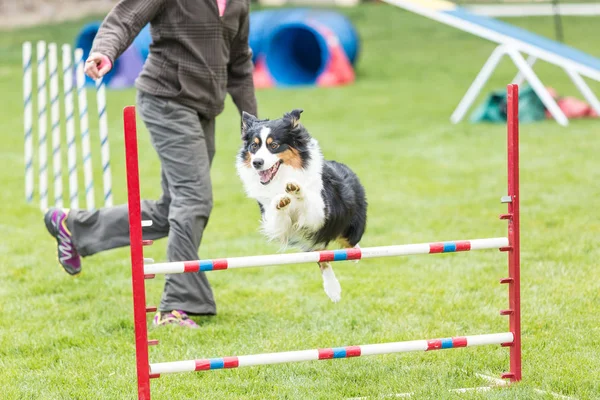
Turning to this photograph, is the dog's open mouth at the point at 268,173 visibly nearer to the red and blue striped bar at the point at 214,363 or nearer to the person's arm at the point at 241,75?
the red and blue striped bar at the point at 214,363

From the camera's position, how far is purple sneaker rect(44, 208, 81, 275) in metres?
5.32

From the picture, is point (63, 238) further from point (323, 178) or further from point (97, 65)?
point (323, 178)

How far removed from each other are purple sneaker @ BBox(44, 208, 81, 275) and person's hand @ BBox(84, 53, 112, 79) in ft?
5.38

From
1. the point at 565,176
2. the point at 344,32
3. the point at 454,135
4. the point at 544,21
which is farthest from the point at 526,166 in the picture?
the point at 544,21

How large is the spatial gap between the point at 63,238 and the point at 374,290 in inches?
75.8

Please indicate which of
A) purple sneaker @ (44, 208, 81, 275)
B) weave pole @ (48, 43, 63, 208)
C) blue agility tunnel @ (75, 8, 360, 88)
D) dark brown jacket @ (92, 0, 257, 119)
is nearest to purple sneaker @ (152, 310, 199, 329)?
purple sneaker @ (44, 208, 81, 275)

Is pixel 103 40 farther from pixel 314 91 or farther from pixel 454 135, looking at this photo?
pixel 314 91

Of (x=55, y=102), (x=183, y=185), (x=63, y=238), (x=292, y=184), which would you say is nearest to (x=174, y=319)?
(x=183, y=185)

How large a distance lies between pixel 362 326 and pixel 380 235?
218cm

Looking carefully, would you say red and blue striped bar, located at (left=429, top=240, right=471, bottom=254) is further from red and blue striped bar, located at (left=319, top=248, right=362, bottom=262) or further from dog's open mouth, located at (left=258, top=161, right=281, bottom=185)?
dog's open mouth, located at (left=258, top=161, right=281, bottom=185)

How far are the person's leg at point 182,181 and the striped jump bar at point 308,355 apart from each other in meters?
1.27

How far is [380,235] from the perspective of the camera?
22.5 feet

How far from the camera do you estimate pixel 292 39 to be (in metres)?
17.3

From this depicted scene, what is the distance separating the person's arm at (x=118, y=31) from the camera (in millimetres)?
3906
